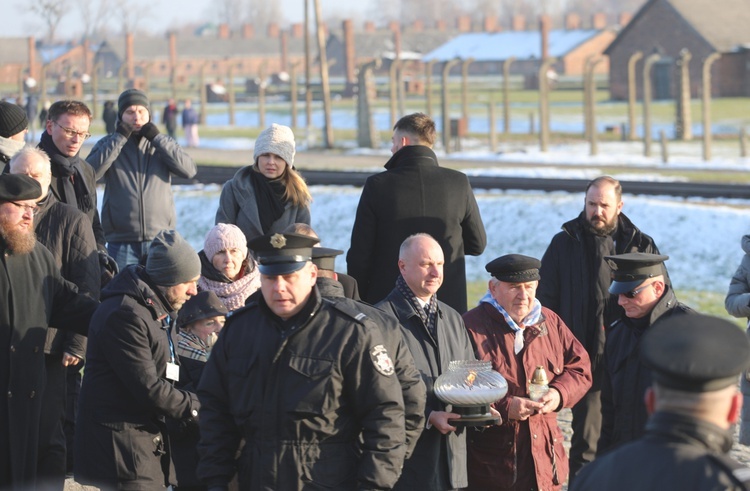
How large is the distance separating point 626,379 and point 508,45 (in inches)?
3352

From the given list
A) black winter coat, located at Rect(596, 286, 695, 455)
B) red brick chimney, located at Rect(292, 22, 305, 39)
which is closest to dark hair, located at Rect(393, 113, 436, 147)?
black winter coat, located at Rect(596, 286, 695, 455)

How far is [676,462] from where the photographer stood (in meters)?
3.30

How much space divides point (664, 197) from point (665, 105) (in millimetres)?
37253

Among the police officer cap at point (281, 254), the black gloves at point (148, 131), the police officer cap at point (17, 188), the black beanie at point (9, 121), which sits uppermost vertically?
the black beanie at point (9, 121)

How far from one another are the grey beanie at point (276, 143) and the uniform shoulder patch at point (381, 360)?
11.2ft

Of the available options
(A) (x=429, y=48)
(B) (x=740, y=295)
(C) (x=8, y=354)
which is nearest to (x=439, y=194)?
(B) (x=740, y=295)

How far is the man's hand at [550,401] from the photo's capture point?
6672 mm

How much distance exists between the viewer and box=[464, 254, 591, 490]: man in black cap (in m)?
6.67

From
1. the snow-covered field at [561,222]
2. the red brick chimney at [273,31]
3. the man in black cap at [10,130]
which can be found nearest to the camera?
the man in black cap at [10,130]

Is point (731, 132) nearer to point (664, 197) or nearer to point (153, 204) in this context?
point (664, 197)

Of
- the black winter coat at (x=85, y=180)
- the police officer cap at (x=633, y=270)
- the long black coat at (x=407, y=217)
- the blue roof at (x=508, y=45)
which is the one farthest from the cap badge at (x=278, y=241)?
the blue roof at (x=508, y=45)

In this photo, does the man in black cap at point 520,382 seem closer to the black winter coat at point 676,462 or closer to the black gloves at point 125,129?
the black winter coat at point 676,462

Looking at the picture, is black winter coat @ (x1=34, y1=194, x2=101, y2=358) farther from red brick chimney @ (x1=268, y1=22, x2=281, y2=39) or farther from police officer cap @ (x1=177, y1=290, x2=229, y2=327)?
red brick chimney @ (x1=268, y1=22, x2=281, y2=39)

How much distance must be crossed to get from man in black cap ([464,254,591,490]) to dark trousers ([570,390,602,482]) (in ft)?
4.47
